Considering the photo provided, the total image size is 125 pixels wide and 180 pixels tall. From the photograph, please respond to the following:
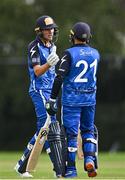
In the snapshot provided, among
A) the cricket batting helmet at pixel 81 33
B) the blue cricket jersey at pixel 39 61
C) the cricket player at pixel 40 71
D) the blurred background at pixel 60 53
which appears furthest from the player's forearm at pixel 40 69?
the blurred background at pixel 60 53

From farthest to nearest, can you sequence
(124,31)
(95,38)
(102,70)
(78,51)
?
(124,31)
(95,38)
(102,70)
(78,51)

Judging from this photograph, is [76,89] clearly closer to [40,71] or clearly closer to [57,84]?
[57,84]

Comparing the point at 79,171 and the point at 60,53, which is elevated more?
the point at 79,171

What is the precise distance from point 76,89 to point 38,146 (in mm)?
1099

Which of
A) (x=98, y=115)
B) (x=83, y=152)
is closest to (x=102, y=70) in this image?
(x=98, y=115)

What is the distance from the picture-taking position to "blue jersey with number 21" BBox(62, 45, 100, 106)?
13891mm

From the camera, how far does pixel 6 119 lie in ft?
104

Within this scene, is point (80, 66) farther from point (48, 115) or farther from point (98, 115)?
A: point (98, 115)

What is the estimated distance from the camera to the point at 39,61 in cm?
1457

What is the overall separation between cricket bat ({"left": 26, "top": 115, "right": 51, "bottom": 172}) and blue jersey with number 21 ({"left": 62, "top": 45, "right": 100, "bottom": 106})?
0.49 metres

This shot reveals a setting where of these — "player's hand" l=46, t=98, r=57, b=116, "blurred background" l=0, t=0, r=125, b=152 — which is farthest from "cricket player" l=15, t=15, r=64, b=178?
"blurred background" l=0, t=0, r=125, b=152

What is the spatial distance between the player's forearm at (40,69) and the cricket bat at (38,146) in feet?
2.18

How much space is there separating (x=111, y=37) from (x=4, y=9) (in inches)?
153

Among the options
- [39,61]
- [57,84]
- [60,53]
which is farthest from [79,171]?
[60,53]
